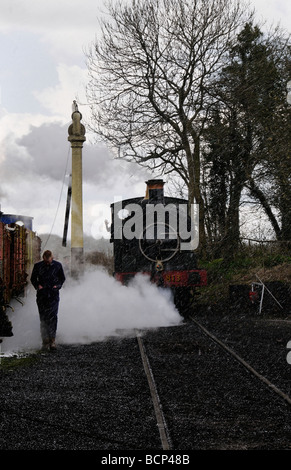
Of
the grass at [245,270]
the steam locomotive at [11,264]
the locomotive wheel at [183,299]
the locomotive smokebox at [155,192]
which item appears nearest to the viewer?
the steam locomotive at [11,264]

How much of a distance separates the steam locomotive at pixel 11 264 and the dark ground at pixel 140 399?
36.1 inches

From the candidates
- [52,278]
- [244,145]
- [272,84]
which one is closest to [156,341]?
[52,278]

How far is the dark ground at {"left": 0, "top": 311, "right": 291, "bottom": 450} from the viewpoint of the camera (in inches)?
183

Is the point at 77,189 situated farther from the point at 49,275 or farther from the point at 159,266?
the point at 49,275

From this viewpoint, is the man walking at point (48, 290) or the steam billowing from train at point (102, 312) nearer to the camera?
the man walking at point (48, 290)

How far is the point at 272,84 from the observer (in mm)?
24922

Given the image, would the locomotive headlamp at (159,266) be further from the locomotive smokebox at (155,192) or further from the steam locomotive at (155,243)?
the locomotive smokebox at (155,192)

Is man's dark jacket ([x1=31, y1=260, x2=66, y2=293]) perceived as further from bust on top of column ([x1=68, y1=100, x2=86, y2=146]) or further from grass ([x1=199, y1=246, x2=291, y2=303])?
bust on top of column ([x1=68, y1=100, x2=86, y2=146])

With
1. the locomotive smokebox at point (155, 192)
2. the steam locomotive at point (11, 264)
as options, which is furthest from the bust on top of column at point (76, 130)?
the locomotive smokebox at point (155, 192)

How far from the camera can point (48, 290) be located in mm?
10188

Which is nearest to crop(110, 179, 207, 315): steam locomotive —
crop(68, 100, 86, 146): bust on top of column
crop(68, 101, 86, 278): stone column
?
crop(68, 101, 86, 278): stone column

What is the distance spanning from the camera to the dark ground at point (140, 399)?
15.2 feet

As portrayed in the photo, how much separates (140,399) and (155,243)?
920cm

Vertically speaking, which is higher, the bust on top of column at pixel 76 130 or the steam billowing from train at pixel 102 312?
the bust on top of column at pixel 76 130
